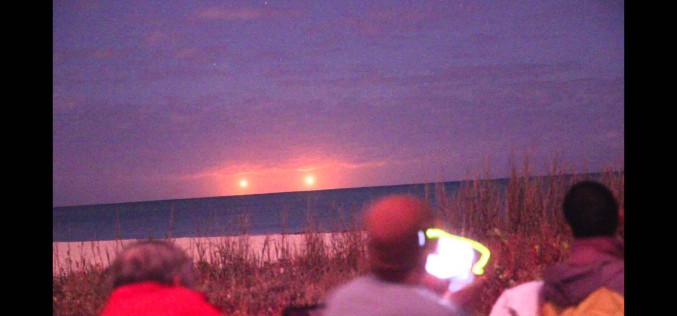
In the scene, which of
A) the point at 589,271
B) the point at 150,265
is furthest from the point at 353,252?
the point at 150,265

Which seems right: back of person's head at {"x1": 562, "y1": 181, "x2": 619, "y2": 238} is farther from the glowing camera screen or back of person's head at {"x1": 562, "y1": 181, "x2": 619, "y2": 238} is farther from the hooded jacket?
the glowing camera screen

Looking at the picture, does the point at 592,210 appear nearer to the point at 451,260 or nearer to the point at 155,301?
the point at 451,260

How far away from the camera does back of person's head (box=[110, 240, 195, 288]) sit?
221 centimetres

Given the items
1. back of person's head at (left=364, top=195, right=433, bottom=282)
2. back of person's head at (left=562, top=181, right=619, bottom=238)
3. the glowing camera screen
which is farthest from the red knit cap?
back of person's head at (left=562, top=181, right=619, bottom=238)

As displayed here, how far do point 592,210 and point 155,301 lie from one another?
167 centimetres

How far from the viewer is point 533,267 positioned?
230 inches

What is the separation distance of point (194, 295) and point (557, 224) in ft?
15.9

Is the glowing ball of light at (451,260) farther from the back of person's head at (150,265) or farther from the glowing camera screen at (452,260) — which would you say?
the back of person's head at (150,265)

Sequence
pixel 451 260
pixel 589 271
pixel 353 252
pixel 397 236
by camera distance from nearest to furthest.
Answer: pixel 397 236 < pixel 451 260 < pixel 589 271 < pixel 353 252

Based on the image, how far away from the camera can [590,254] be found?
2623 millimetres

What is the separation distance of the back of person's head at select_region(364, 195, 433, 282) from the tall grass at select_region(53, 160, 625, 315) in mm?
3645

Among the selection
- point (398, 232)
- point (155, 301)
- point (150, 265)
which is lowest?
point (155, 301)

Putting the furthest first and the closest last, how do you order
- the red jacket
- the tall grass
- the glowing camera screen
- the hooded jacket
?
the tall grass < the hooded jacket < the glowing camera screen < the red jacket
